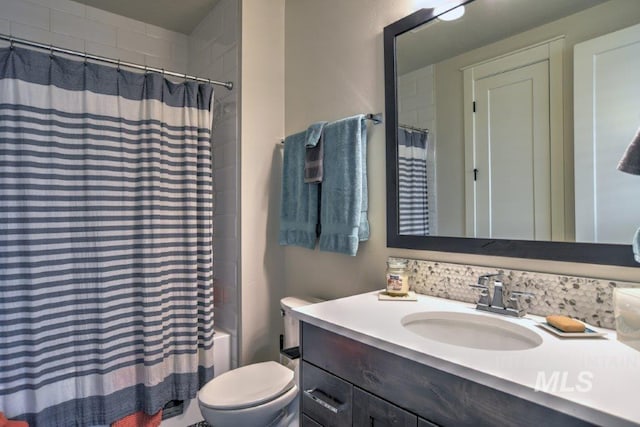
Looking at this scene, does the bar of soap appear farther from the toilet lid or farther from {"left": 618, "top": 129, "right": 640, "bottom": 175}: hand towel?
the toilet lid

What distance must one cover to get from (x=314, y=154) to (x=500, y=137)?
831 millimetres

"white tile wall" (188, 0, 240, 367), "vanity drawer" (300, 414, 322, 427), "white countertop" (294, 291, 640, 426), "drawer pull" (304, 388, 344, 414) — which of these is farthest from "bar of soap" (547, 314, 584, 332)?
"white tile wall" (188, 0, 240, 367)

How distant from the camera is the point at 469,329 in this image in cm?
110

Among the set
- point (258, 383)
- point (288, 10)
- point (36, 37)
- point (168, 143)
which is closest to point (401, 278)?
point (258, 383)

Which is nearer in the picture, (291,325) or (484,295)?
(484,295)

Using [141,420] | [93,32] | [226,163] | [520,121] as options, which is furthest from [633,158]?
[93,32]

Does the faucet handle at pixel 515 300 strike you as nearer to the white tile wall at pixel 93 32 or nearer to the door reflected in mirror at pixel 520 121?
the door reflected in mirror at pixel 520 121

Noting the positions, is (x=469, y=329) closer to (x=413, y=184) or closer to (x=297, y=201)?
(x=413, y=184)

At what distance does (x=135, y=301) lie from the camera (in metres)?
1.73

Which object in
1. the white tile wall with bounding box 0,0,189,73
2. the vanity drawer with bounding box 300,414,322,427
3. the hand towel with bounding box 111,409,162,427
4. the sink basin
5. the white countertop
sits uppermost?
the white tile wall with bounding box 0,0,189,73

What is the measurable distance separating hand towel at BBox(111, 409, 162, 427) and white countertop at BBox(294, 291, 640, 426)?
127cm

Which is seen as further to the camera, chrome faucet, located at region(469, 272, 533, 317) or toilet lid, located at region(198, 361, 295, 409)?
toilet lid, located at region(198, 361, 295, 409)

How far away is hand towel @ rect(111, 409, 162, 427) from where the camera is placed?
1.69 metres

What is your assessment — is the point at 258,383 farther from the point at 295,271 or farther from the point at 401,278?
the point at 401,278
